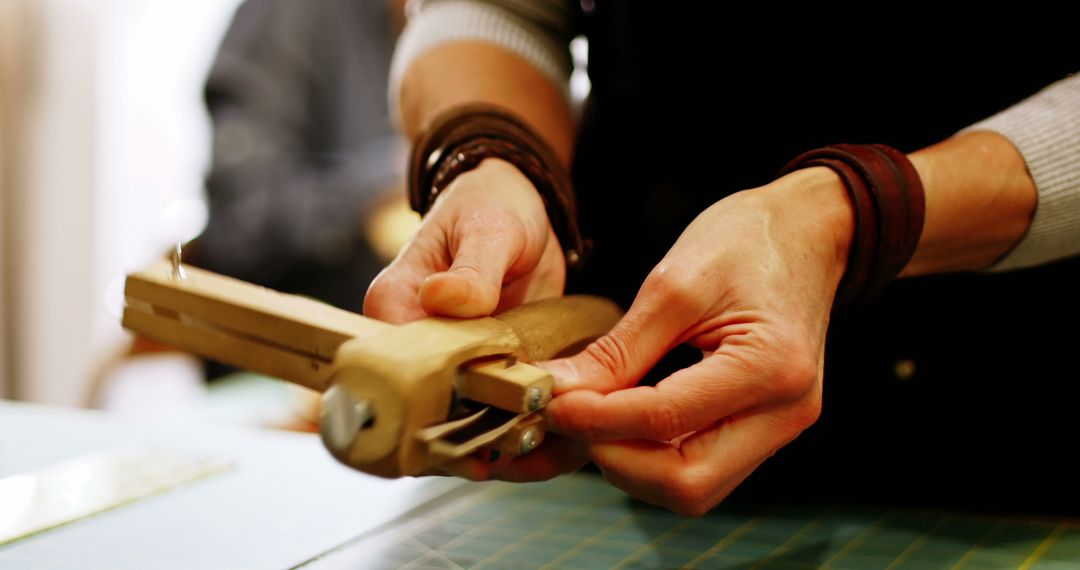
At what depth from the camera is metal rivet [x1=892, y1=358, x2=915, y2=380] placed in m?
0.87

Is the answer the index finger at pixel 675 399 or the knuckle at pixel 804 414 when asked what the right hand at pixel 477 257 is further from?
the knuckle at pixel 804 414

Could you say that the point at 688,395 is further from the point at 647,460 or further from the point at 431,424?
the point at 431,424

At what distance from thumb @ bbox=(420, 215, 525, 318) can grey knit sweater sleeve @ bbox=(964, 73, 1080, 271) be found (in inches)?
15.1

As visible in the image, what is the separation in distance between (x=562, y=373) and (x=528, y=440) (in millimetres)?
51

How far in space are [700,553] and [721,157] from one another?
14.3 inches

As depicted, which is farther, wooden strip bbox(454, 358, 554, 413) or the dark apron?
the dark apron

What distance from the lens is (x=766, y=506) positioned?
2.66ft

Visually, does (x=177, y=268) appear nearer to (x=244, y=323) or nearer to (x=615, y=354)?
(x=244, y=323)

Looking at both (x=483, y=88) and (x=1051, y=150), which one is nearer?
(x=1051, y=150)

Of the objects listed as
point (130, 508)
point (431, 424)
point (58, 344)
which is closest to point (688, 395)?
point (431, 424)

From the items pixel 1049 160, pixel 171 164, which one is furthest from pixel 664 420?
pixel 171 164

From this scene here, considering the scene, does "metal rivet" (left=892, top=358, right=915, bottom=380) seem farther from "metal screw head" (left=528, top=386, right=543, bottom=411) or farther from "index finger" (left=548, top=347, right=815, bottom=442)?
"metal screw head" (left=528, top=386, right=543, bottom=411)

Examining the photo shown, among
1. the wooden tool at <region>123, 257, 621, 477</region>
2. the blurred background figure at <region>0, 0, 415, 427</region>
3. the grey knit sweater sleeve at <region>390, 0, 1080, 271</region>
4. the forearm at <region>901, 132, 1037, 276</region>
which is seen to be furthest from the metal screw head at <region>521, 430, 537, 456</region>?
the blurred background figure at <region>0, 0, 415, 427</region>

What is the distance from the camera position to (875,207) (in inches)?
24.7
